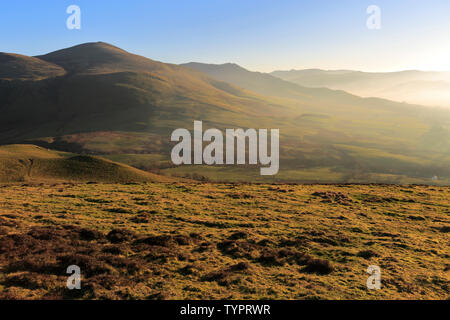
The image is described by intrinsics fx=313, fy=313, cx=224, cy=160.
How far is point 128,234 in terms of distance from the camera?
22.9m

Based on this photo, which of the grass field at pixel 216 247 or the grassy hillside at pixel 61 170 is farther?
the grassy hillside at pixel 61 170

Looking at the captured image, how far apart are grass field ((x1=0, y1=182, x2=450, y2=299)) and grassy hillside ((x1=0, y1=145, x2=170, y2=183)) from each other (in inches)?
1226

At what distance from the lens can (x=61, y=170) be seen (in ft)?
234

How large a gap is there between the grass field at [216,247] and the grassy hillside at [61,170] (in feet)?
102

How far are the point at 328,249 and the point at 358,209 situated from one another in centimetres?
1590

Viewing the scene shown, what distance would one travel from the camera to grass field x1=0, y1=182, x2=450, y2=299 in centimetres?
1539

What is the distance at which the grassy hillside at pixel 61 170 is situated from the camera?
66938mm

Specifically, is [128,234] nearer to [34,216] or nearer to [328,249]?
[34,216]

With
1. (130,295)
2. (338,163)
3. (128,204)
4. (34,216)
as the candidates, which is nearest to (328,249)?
(130,295)

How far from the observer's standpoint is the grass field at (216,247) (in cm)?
1539

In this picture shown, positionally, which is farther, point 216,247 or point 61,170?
point 61,170

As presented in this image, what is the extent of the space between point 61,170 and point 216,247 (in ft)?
203

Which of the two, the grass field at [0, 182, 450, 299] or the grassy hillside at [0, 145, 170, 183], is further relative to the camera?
the grassy hillside at [0, 145, 170, 183]
